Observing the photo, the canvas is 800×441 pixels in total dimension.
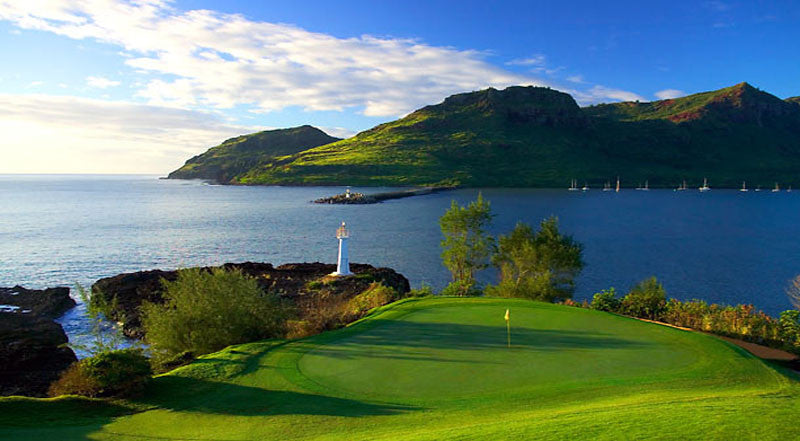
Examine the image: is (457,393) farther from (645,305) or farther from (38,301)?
(38,301)

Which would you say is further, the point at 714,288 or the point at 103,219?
the point at 103,219

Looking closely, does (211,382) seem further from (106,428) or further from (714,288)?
(714,288)

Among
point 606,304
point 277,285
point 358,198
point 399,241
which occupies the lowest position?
point 277,285

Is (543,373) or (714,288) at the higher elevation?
(543,373)

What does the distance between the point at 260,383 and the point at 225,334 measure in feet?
18.9

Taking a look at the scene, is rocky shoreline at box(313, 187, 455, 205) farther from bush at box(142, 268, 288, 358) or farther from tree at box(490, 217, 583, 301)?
bush at box(142, 268, 288, 358)

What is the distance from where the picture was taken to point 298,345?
1627cm

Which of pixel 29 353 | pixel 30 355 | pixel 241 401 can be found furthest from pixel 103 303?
pixel 29 353

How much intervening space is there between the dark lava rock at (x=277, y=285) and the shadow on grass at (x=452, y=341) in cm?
1961

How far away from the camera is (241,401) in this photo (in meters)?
12.1

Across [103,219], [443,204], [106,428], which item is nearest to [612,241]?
[443,204]

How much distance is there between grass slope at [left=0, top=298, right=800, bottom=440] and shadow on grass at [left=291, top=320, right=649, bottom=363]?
65 millimetres

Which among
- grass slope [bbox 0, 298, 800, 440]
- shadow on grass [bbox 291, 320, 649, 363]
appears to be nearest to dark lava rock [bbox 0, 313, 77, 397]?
grass slope [bbox 0, 298, 800, 440]

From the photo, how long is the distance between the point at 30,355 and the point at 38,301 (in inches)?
787
